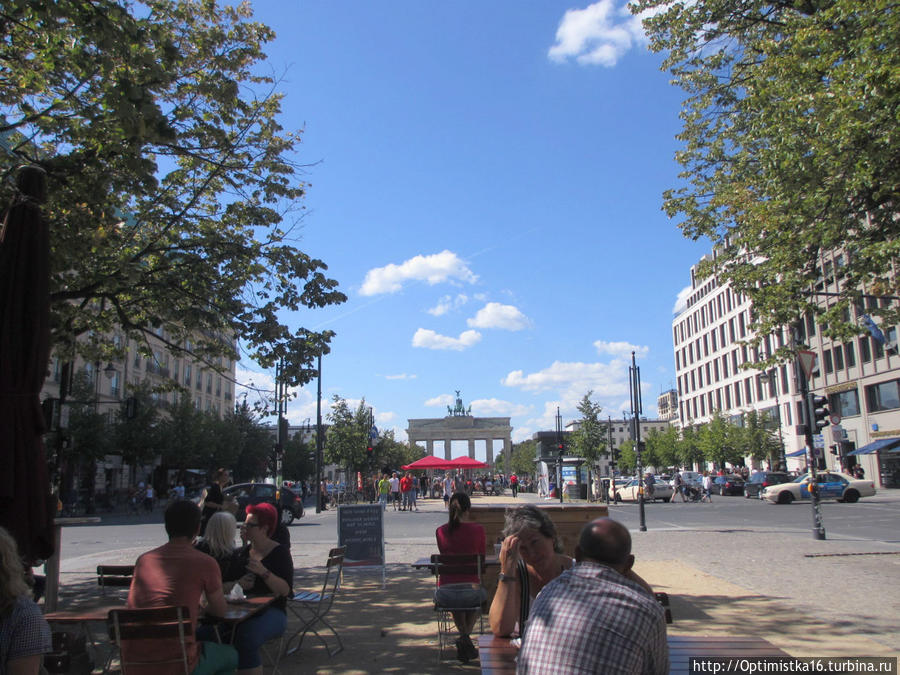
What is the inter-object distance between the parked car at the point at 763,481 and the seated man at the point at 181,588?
3655 centimetres

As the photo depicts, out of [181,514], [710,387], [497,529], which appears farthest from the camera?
[710,387]

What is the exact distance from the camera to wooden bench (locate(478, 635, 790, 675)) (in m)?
3.37

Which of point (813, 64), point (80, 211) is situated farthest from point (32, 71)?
point (813, 64)

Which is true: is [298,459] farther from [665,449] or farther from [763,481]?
[665,449]

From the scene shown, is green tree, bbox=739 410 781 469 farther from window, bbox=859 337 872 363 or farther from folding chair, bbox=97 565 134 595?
folding chair, bbox=97 565 134 595

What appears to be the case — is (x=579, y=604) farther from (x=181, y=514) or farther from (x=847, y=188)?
(x=847, y=188)

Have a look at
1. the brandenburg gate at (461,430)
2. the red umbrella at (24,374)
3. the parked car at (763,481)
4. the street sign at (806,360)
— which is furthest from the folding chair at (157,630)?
the brandenburg gate at (461,430)

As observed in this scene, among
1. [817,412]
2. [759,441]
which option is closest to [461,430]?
[759,441]

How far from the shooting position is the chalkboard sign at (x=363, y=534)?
1028 cm

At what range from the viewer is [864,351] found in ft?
156

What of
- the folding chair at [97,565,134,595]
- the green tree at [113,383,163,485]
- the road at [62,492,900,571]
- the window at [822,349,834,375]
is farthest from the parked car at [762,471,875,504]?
the green tree at [113,383,163,485]

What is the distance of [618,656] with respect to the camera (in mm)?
2406

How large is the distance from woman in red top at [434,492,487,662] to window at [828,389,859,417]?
5005cm

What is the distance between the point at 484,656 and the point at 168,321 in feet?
35.3
